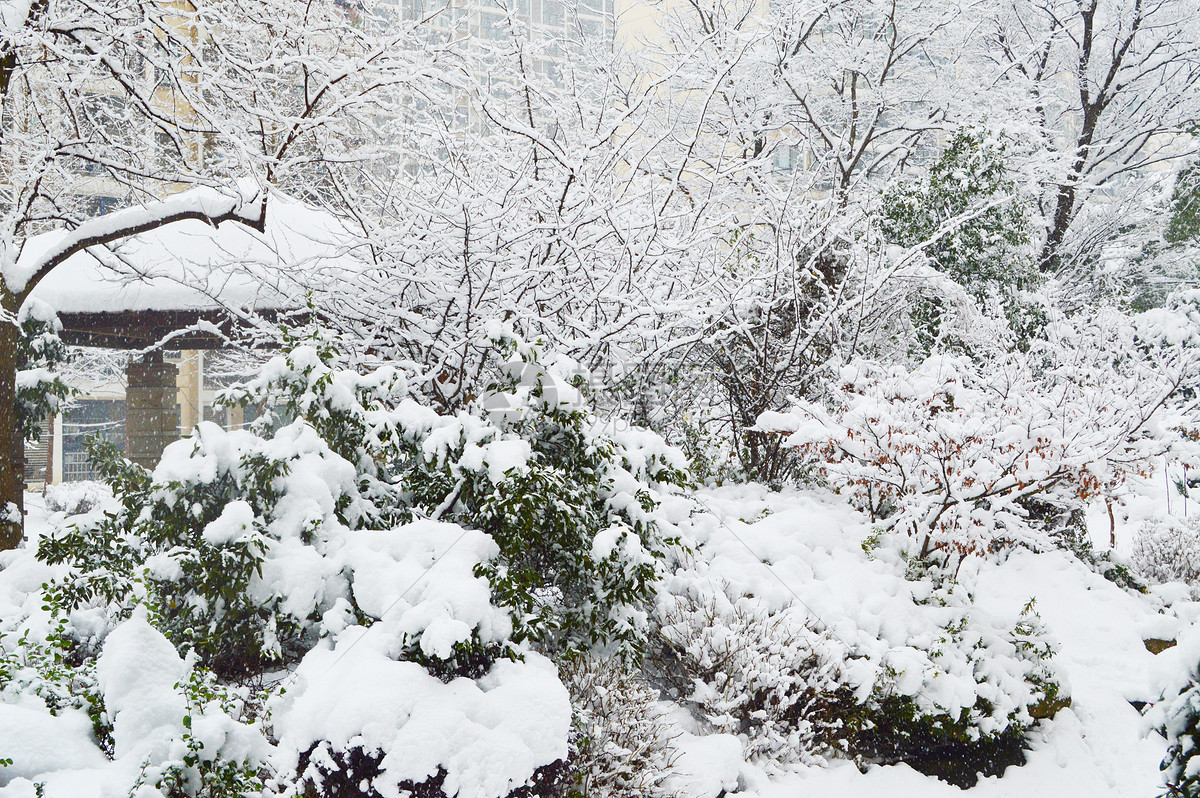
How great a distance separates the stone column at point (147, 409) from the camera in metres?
9.68

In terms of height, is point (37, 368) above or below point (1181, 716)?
above

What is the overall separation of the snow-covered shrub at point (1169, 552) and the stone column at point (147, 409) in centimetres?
1080

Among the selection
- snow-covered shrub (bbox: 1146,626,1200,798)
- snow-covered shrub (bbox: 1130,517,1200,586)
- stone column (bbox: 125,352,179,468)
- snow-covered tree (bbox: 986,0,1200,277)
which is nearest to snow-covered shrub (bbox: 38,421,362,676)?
snow-covered shrub (bbox: 1146,626,1200,798)

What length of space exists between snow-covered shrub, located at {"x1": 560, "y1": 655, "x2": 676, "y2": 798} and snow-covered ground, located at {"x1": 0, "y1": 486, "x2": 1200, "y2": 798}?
6.2 inches

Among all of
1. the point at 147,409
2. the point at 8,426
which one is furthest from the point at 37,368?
the point at 147,409

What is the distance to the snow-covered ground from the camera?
2246mm

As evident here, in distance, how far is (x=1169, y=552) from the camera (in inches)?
274

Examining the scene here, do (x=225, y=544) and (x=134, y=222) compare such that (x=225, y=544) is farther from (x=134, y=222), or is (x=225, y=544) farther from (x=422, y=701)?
(x=134, y=222)

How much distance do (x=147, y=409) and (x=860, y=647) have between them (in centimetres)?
921

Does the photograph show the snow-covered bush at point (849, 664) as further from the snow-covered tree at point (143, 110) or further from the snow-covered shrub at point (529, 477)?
the snow-covered tree at point (143, 110)

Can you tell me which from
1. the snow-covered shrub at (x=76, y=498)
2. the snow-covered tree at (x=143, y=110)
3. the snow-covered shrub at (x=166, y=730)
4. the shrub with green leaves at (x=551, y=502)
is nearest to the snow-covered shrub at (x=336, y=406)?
the shrub with green leaves at (x=551, y=502)

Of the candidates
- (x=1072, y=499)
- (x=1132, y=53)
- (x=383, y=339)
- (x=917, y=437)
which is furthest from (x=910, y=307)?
(x=1132, y=53)

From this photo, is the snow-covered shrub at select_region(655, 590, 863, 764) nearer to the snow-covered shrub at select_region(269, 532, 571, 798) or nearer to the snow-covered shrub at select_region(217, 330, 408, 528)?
the snow-covered shrub at select_region(269, 532, 571, 798)

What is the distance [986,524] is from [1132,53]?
1174 centimetres
